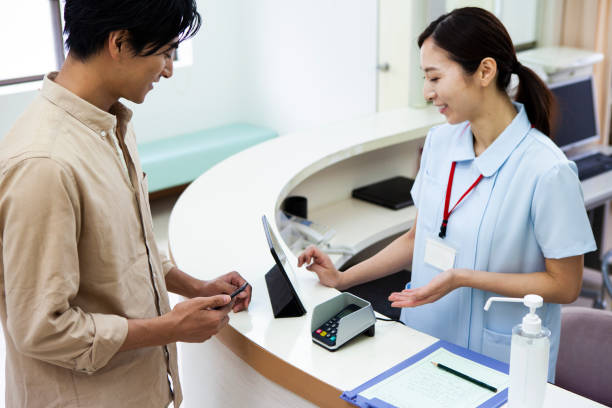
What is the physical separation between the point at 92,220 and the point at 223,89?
16.9 ft

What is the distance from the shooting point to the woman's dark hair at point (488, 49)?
1.72 m

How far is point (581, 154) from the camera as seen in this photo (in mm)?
4582

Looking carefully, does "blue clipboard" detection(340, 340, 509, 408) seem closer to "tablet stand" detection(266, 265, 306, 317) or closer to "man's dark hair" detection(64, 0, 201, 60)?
"tablet stand" detection(266, 265, 306, 317)

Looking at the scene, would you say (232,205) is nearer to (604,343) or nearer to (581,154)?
(604,343)

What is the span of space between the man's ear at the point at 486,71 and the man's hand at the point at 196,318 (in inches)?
32.5

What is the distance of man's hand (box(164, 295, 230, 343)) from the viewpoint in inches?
55.6

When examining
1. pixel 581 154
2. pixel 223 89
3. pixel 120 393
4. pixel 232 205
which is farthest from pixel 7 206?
pixel 223 89

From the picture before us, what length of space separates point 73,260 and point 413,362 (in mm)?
729

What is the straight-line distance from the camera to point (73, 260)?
1257mm

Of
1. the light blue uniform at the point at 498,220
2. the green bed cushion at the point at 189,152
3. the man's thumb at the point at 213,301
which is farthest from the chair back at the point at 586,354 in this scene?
the green bed cushion at the point at 189,152

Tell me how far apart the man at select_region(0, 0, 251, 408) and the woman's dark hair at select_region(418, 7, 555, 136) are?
683mm

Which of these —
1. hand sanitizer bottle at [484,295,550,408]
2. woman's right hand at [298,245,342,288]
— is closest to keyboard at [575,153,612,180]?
woman's right hand at [298,245,342,288]

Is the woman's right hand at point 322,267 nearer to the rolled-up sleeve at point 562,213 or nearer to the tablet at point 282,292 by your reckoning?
the tablet at point 282,292

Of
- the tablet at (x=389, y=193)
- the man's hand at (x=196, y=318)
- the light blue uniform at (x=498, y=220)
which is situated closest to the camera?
the man's hand at (x=196, y=318)
